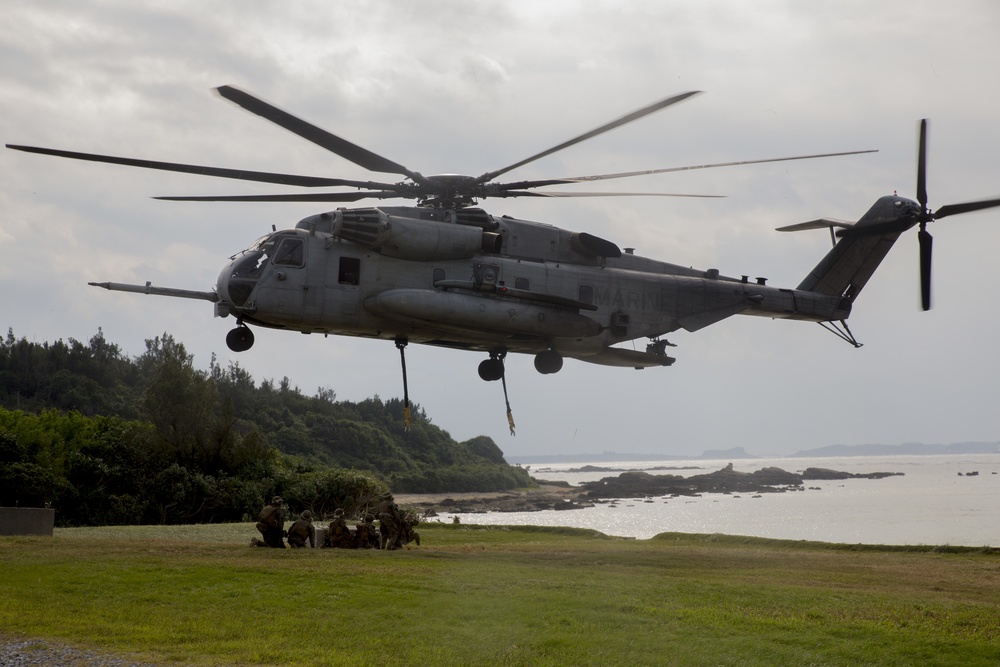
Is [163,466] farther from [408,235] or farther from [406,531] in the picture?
[408,235]

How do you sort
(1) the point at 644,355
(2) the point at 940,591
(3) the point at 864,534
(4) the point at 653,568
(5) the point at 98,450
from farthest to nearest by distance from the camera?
(3) the point at 864,534 → (5) the point at 98,450 → (1) the point at 644,355 → (4) the point at 653,568 → (2) the point at 940,591

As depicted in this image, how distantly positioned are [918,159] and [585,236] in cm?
944

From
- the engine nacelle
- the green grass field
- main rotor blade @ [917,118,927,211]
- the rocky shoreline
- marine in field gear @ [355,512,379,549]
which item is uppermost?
main rotor blade @ [917,118,927,211]

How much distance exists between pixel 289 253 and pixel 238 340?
205 centimetres

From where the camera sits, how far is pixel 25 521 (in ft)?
71.2

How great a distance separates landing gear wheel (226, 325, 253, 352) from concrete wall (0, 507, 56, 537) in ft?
21.8

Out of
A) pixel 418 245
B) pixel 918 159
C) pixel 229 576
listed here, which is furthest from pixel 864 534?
pixel 229 576

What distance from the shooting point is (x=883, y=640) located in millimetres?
12836

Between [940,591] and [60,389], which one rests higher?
[60,389]

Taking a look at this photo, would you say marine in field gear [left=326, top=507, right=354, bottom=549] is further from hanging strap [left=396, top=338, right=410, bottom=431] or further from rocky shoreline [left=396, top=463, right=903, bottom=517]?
rocky shoreline [left=396, top=463, right=903, bottom=517]

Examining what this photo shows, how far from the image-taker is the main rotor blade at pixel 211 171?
1498 centimetres

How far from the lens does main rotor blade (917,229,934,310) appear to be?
23656 millimetres

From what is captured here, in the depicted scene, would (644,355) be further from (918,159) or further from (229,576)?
(229,576)

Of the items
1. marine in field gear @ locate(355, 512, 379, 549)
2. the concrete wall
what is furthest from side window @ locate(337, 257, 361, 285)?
the concrete wall
